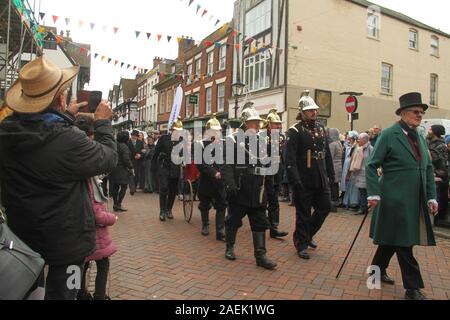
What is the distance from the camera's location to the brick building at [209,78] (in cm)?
2659

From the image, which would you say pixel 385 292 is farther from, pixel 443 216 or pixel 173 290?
pixel 443 216

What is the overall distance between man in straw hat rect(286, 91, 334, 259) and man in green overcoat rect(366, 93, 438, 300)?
1.28 metres

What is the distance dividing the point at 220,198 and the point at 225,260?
158cm

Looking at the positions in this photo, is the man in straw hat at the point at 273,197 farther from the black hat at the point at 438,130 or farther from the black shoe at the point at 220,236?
the black hat at the point at 438,130

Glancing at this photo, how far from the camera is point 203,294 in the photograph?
4031mm

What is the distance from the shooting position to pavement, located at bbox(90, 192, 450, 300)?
4.11 meters

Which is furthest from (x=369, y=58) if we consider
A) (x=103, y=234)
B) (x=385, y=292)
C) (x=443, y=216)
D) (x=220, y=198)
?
(x=103, y=234)

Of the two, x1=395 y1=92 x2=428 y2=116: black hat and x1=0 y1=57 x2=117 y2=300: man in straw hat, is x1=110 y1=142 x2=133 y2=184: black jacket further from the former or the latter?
x1=0 y1=57 x2=117 y2=300: man in straw hat

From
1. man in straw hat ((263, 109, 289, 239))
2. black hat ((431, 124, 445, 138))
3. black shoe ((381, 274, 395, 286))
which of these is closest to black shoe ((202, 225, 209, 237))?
man in straw hat ((263, 109, 289, 239))

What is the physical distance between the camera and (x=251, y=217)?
5.11 metres

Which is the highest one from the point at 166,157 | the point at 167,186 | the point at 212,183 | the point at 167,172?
the point at 166,157

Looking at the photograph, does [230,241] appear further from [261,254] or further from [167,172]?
[167,172]

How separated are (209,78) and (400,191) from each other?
26.3 m

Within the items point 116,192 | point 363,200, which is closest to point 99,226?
point 116,192
